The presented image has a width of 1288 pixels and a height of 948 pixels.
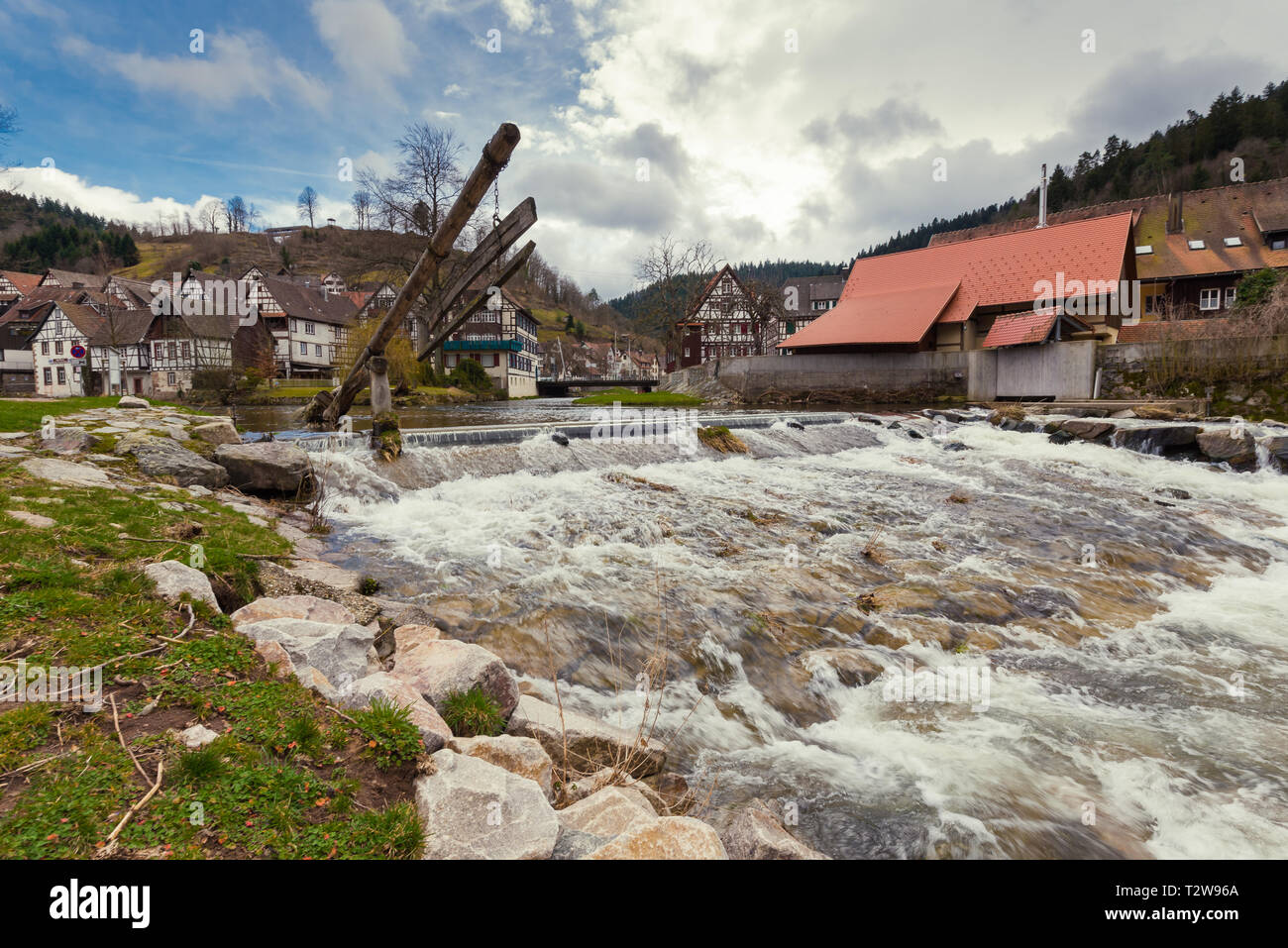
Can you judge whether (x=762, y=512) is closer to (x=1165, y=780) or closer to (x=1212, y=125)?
(x=1165, y=780)

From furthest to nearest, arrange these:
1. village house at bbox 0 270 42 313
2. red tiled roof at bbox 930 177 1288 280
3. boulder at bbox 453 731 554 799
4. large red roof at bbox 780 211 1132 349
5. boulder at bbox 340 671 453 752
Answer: village house at bbox 0 270 42 313
red tiled roof at bbox 930 177 1288 280
large red roof at bbox 780 211 1132 349
boulder at bbox 453 731 554 799
boulder at bbox 340 671 453 752

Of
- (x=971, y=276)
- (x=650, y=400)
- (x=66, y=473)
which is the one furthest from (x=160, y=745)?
(x=971, y=276)

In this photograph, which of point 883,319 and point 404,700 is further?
point 883,319

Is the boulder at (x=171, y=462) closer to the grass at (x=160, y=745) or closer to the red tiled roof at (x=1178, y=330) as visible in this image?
the grass at (x=160, y=745)

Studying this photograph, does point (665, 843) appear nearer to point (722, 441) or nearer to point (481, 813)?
point (481, 813)

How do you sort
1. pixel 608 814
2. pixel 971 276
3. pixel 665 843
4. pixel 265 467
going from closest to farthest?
pixel 665 843 → pixel 608 814 → pixel 265 467 → pixel 971 276

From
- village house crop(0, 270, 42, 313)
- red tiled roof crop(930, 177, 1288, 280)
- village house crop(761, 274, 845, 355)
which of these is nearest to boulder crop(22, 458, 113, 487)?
red tiled roof crop(930, 177, 1288, 280)

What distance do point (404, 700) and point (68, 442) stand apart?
27.9 ft

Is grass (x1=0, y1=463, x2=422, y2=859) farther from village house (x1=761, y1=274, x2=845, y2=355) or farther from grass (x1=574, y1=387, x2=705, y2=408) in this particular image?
village house (x1=761, y1=274, x2=845, y2=355)

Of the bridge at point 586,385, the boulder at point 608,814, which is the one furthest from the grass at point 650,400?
the boulder at point 608,814

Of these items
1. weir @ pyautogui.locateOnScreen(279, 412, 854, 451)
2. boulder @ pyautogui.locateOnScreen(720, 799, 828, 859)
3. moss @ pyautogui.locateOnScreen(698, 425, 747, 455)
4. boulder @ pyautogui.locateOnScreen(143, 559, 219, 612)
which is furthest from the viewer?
moss @ pyautogui.locateOnScreen(698, 425, 747, 455)

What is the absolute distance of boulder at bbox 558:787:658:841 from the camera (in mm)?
2527

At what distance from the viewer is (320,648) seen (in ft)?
11.6

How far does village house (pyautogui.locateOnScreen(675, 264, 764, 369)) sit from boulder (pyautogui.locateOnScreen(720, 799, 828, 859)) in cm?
5977
